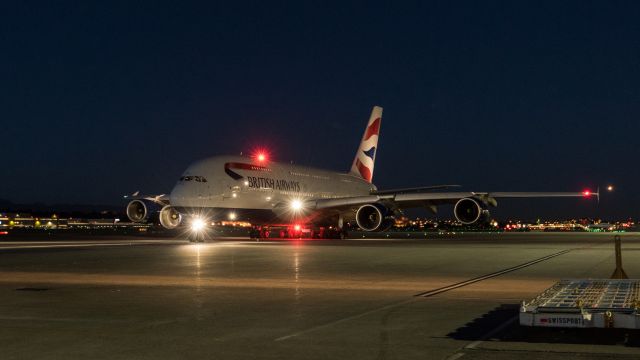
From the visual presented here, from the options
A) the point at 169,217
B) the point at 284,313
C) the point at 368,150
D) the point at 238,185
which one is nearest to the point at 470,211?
the point at 238,185

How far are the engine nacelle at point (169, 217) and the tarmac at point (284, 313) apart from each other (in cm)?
2320

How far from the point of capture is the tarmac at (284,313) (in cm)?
871

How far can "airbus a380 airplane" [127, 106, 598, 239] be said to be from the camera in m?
Answer: 41.5

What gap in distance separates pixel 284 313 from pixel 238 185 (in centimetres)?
3110

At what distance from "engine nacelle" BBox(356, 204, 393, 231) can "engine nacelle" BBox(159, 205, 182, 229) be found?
1038cm

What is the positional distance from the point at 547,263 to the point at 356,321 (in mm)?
14558

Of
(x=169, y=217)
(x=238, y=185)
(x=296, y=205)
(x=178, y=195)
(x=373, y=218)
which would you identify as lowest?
(x=373, y=218)

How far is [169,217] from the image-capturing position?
45.9m

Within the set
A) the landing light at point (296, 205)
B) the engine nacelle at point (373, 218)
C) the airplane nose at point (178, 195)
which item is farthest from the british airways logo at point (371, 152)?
the airplane nose at point (178, 195)

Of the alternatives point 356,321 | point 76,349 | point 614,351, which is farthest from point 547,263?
point 76,349

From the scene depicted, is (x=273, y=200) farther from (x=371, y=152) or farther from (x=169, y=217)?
(x=371, y=152)

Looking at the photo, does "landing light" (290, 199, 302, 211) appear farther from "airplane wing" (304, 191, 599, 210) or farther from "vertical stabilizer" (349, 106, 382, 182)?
"vertical stabilizer" (349, 106, 382, 182)

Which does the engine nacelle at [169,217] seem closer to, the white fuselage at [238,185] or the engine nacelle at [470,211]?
the white fuselage at [238,185]

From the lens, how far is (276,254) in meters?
28.4
